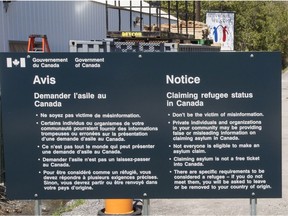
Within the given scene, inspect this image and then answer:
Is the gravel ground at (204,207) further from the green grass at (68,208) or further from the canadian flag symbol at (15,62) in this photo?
the canadian flag symbol at (15,62)

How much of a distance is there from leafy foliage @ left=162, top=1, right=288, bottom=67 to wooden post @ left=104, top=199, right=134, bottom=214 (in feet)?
161

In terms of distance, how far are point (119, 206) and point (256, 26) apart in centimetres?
5182

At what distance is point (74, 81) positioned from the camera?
176 inches

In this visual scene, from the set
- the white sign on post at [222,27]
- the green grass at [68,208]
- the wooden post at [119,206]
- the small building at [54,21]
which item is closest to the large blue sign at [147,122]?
the wooden post at [119,206]

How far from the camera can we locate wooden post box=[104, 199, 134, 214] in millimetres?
4824

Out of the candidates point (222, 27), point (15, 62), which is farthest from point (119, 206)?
point (222, 27)

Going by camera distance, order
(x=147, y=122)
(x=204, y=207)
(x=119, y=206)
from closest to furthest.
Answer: (x=147, y=122) → (x=119, y=206) → (x=204, y=207)

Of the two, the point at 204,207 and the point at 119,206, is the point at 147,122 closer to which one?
the point at 119,206

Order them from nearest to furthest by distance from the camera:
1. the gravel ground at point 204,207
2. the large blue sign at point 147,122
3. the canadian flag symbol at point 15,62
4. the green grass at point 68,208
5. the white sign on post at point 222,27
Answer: the large blue sign at point 147,122 < the canadian flag symbol at point 15,62 < the gravel ground at point 204,207 < the green grass at point 68,208 < the white sign on post at point 222,27

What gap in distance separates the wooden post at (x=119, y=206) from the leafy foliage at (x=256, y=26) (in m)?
49.0

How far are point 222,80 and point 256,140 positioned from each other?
51 centimetres

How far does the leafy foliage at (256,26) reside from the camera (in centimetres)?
5350

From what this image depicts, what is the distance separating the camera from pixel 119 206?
4848 millimetres

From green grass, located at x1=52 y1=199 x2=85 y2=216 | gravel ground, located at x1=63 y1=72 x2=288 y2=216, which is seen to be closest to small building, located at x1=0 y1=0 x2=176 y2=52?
green grass, located at x1=52 y1=199 x2=85 y2=216
